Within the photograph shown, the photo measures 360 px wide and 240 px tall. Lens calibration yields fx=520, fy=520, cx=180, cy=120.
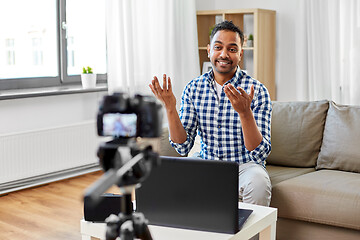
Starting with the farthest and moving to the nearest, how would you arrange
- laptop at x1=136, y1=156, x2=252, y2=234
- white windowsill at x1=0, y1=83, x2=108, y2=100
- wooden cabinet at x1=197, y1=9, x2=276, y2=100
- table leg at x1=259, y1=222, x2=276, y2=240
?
wooden cabinet at x1=197, y1=9, x2=276, y2=100, white windowsill at x1=0, y1=83, x2=108, y2=100, table leg at x1=259, y1=222, x2=276, y2=240, laptop at x1=136, y1=156, x2=252, y2=234

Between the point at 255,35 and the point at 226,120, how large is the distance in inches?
74.7

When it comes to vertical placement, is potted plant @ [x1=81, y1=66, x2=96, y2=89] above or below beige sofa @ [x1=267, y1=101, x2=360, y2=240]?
above

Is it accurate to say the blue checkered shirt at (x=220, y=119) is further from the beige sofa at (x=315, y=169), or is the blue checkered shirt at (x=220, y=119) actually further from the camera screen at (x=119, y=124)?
the camera screen at (x=119, y=124)

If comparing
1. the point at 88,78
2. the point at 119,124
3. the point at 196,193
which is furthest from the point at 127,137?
the point at 88,78

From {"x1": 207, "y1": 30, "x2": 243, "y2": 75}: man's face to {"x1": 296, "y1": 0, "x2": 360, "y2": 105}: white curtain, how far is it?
1.68 meters

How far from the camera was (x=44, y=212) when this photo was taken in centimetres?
320

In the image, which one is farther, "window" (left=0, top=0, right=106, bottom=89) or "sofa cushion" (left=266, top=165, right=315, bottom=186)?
"window" (left=0, top=0, right=106, bottom=89)

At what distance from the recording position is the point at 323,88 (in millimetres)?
4008

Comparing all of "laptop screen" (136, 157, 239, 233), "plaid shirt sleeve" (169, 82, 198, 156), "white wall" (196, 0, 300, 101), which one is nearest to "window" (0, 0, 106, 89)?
"white wall" (196, 0, 300, 101)

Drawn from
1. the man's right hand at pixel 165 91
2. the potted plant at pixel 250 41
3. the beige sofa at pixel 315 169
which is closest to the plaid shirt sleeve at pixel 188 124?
the beige sofa at pixel 315 169

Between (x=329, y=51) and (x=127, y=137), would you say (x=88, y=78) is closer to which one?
(x=329, y=51)

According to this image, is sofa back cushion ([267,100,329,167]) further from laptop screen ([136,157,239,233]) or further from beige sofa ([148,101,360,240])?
laptop screen ([136,157,239,233])

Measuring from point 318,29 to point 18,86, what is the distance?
2312 mm

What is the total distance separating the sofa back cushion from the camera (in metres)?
2.79
